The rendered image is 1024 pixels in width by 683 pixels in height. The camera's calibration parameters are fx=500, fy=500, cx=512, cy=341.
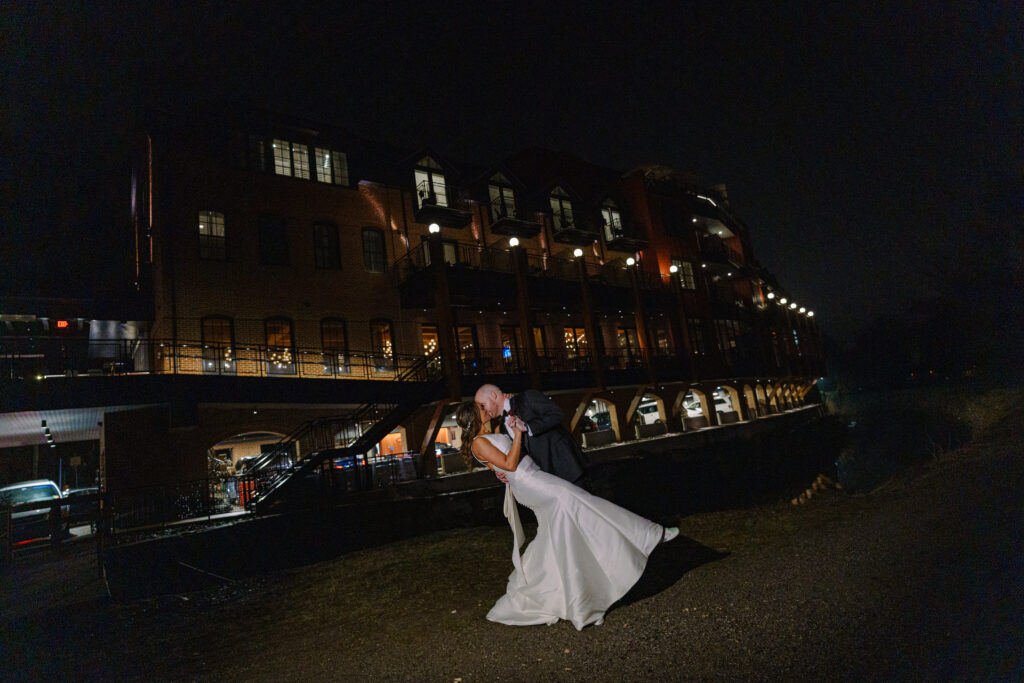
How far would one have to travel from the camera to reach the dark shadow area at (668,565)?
15.0 ft

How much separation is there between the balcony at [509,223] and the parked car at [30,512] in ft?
65.8

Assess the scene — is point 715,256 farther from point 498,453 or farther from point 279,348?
point 498,453

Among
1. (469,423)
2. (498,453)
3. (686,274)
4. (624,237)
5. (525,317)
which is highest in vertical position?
(624,237)

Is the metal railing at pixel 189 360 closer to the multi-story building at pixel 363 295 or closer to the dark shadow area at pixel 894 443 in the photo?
the multi-story building at pixel 363 295

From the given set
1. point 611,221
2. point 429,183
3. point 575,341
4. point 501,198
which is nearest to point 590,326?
point 575,341

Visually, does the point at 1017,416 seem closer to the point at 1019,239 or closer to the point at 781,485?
the point at 781,485

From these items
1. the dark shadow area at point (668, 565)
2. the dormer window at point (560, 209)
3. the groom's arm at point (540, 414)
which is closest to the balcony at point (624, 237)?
the dormer window at point (560, 209)

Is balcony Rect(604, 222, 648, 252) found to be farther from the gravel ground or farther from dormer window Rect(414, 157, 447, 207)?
the gravel ground

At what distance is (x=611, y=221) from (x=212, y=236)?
22.6 metres

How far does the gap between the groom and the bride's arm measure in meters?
0.16

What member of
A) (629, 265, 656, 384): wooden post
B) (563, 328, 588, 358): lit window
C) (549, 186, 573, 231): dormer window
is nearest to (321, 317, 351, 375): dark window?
(563, 328, 588, 358): lit window

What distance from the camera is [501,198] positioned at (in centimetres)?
2691

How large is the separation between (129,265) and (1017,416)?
114ft

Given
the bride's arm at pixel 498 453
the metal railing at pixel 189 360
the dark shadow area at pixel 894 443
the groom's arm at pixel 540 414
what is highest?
the metal railing at pixel 189 360
